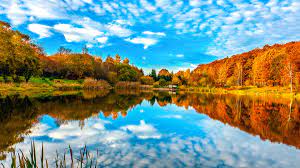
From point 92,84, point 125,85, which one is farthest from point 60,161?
point 125,85

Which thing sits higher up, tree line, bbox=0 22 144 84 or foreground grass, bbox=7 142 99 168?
tree line, bbox=0 22 144 84

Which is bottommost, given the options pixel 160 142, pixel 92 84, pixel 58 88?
pixel 160 142

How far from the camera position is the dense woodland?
34.1 meters

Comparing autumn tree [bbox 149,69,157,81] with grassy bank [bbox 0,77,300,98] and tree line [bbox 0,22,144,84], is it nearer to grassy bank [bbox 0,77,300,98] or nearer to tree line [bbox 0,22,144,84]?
tree line [bbox 0,22,144,84]

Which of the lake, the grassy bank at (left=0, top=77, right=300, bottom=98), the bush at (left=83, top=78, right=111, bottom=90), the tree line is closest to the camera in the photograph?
the lake

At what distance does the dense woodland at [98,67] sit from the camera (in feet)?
112

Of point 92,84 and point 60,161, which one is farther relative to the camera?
point 92,84

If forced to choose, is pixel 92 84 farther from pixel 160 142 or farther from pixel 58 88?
pixel 160 142

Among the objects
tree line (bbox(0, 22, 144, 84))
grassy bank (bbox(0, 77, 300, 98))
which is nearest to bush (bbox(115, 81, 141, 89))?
grassy bank (bbox(0, 77, 300, 98))

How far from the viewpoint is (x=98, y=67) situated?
69062mm

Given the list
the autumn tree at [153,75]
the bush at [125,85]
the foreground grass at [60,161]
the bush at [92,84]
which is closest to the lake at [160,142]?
the foreground grass at [60,161]

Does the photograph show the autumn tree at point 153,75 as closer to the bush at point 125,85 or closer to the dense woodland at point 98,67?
the dense woodland at point 98,67

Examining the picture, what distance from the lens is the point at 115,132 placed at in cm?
920

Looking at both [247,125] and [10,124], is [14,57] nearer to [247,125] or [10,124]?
[10,124]
